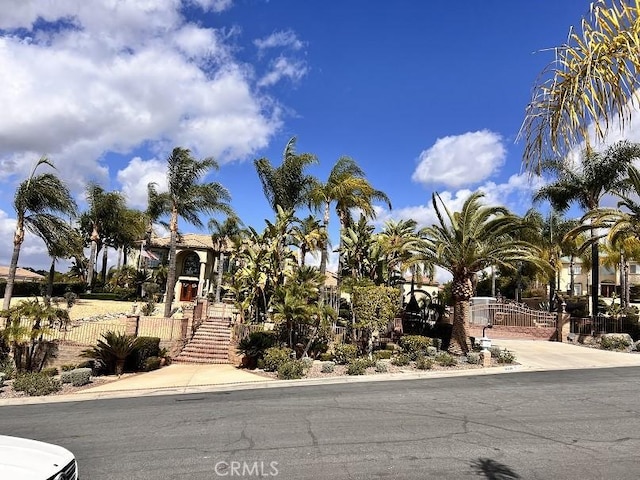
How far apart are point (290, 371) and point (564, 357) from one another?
12713mm

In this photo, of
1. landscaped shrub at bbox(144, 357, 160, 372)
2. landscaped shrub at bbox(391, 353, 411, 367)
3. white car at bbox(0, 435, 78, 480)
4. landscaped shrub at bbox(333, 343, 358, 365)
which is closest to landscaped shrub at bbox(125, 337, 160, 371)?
landscaped shrub at bbox(144, 357, 160, 372)

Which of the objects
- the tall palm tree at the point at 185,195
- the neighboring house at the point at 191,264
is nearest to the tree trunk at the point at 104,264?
the neighboring house at the point at 191,264

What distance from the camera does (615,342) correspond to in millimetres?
23141

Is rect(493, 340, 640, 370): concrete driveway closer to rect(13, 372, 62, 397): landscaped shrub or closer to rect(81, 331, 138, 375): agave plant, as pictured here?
rect(81, 331, 138, 375): agave plant

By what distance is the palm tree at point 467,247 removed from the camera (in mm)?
20578

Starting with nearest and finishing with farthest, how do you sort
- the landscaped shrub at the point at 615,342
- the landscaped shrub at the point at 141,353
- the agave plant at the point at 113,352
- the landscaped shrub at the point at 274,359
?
the landscaped shrub at the point at 274,359, the agave plant at the point at 113,352, the landscaped shrub at the point at 141,353, the landscaped shrub at the point at 615,342

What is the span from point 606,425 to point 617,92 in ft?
26.5

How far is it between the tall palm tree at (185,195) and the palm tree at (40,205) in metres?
6.22

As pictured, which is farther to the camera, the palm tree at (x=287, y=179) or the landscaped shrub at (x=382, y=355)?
the palm tree at (x=287, y=179)

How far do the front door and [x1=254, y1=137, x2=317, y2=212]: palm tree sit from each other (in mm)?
22204

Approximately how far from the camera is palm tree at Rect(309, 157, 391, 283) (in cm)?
2783

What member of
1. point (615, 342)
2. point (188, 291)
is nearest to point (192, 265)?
point (188, 291)

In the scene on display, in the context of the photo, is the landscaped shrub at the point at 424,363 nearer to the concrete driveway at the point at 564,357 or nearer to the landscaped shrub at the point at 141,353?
the concrete driveway at the point at 564,357

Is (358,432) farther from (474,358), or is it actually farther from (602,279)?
(602,279)
